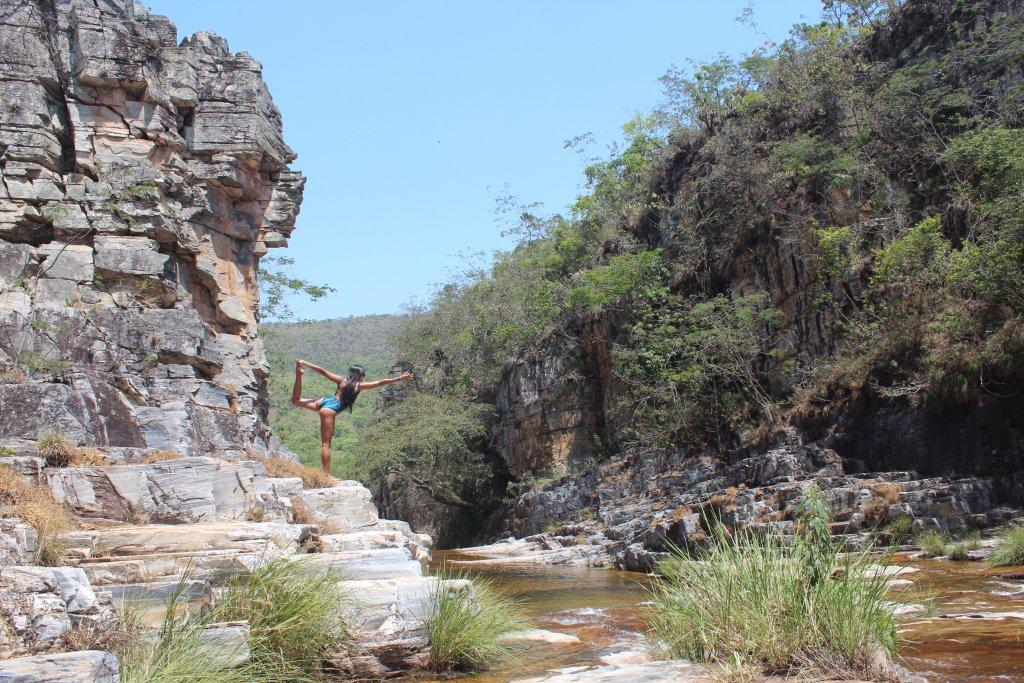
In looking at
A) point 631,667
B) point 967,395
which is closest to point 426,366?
point 967,395

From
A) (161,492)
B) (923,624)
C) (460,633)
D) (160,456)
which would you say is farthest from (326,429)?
(923,624)

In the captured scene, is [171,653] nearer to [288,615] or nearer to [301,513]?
[288,615]

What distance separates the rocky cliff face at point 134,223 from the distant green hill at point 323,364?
1096cm

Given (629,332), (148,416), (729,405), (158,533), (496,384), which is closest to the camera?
(158,533)

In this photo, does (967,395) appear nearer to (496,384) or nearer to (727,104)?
(727,104)

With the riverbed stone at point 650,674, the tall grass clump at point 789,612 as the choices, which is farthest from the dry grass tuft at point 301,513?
the tall grass clump at point 789,612

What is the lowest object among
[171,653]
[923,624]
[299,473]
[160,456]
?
[923,624]

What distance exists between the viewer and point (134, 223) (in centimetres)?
1536

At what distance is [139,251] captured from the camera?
15.3 meters

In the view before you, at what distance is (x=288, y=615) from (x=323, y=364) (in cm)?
6390

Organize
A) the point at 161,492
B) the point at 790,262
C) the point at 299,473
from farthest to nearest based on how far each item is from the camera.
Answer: the point at 790,262 < the point at 299,473 < the point at 161,492

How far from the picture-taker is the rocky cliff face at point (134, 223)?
1181 cm

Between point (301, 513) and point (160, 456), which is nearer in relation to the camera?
point (301, 513)

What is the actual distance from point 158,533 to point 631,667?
3789 mm
